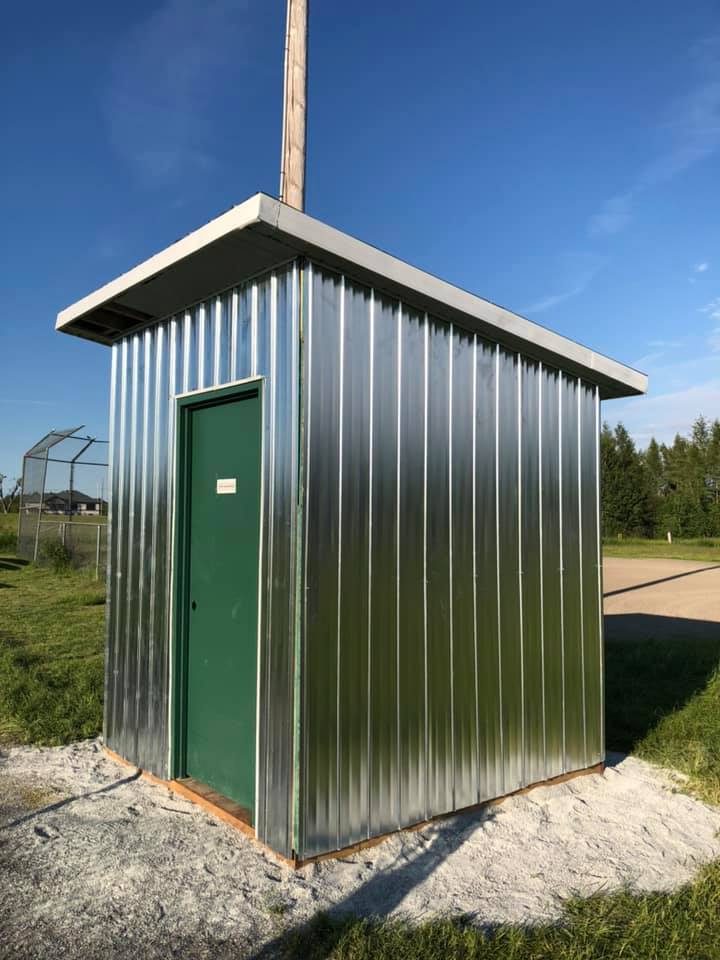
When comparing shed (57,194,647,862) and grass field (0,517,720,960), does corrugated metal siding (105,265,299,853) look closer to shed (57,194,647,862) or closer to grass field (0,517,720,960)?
shed (57,194,647,862)

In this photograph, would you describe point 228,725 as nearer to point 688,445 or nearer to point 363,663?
point 363,663

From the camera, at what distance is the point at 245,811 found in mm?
4133

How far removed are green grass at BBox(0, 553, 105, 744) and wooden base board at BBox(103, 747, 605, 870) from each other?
1018 millimetres

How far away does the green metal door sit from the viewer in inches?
163

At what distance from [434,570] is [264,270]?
2.02 m

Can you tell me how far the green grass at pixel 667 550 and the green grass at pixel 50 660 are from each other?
24.4 metres

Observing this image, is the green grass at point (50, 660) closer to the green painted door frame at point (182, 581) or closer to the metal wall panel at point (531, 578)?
the green painted door frame at point (182, 581)

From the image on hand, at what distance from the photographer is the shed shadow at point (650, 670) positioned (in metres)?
6.45

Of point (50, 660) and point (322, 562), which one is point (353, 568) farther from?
point (50, 660)

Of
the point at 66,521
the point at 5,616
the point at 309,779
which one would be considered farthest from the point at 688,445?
the point at 309,779

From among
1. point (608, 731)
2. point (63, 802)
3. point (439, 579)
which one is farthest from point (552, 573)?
point (63, 802)

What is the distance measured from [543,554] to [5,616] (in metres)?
9.45

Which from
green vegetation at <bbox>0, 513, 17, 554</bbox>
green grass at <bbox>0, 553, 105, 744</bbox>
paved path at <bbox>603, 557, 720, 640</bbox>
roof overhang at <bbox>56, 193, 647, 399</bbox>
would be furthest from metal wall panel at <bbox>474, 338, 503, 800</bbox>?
green vegetation at <bbox>0, 513, 17, 554</bbox>

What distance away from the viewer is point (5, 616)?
11.2m
